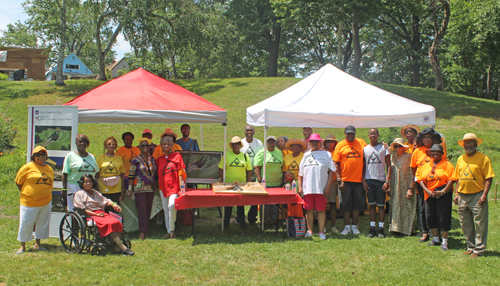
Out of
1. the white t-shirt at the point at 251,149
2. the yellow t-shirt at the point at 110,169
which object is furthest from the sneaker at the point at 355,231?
the yellow t-shirt at the point at 110,169

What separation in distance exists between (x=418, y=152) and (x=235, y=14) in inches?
1118

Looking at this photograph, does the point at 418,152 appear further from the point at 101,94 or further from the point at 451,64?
the point at 451,64

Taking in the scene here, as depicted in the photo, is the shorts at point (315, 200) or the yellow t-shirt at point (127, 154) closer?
the shorts at point (315, 200)

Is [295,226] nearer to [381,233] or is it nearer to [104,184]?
[381,233]

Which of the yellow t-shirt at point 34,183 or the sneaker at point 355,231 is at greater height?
the yellow t-shirt at point 34,183

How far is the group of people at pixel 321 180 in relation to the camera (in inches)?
212

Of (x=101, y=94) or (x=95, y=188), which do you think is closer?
(x=95, y=188)

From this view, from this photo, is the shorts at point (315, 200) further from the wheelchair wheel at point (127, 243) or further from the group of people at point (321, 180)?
the wheelchair wheel at point (127, 243)

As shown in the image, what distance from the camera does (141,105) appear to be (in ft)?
21.9

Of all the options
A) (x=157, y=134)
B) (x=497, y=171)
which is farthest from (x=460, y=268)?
(x=157, y=134)

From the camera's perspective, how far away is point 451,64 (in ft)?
108

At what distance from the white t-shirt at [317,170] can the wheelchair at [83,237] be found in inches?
112

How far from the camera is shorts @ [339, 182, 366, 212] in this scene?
6484mm

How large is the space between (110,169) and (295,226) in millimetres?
3041
